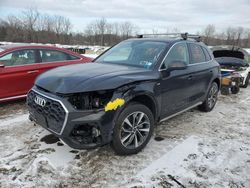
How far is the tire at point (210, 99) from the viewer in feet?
18.4

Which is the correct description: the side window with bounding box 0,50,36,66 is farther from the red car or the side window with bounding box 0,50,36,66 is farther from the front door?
the front door

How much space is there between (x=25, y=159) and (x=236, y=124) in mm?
4188

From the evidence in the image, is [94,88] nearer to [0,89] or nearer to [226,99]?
[0,89]

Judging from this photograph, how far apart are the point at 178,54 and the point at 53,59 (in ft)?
11.3

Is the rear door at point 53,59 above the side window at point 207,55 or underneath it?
underneath

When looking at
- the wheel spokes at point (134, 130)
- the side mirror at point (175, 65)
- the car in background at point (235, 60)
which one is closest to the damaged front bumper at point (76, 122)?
the wheel spokes at point (134, 130)

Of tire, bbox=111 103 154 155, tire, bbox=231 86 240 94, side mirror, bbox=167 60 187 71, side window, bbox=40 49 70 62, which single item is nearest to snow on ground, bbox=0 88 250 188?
tire, bbox=111 103 154 155

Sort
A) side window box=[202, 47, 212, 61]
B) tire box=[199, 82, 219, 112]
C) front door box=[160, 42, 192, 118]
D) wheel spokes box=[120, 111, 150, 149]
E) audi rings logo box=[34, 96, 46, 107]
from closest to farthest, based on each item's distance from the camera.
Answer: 1. audi rings logo box=[34, 96, 46, 107]
2. wheel spokes box=[120, 111, 150, 149]
3. front door box=[160, 42, 192, 118]
4. side window box=[202, 47, 212, 61]
5. tire box=[199, 82, 219, 112]

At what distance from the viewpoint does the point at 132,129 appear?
11.3 ft

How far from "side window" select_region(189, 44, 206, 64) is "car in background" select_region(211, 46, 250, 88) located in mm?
3626

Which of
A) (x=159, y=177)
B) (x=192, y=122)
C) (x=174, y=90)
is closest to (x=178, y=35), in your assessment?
(x=174, y=90)

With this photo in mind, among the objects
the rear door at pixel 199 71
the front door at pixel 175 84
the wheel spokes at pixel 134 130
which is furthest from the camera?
the rear door at pixel 199 71

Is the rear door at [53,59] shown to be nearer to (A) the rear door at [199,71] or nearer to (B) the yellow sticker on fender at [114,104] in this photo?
(A) the rear door at [199,71]

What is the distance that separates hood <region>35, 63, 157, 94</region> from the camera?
303 centimetres
